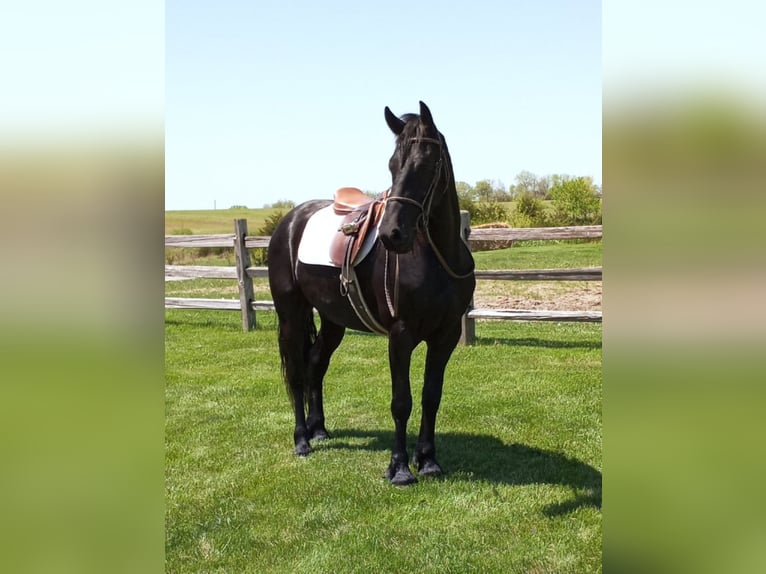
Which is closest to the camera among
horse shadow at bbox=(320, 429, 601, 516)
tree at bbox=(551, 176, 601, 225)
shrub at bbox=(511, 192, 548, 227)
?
horse shadow at bbox=(320, 429, 601, 516)

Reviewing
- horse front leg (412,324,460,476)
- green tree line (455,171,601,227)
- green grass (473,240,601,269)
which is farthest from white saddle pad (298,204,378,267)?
green tree line (455,171,601,227)

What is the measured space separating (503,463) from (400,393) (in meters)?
1.00

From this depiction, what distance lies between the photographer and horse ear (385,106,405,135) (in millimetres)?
3768

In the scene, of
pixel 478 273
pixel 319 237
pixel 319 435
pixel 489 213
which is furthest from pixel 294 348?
pixel 489 213

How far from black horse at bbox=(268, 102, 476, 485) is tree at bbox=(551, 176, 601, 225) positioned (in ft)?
79.8

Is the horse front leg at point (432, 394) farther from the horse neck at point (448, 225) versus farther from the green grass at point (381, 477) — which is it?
the horse neck at point (448, 225)

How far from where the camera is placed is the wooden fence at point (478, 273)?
861 centimetres

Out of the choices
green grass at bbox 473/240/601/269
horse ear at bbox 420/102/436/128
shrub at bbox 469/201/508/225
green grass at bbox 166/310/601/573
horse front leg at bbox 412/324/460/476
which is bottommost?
green grass at bbox 166/310/601/573

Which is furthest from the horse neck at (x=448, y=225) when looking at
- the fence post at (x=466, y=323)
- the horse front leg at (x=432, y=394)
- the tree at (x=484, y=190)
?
the tree at (x=484, y=190)

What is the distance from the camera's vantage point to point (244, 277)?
10.6 metres

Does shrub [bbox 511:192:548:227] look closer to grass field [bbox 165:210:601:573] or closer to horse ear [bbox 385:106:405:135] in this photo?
grass field [bbox 165:210:601:573]

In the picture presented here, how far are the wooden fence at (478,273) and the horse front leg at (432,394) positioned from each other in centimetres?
268
